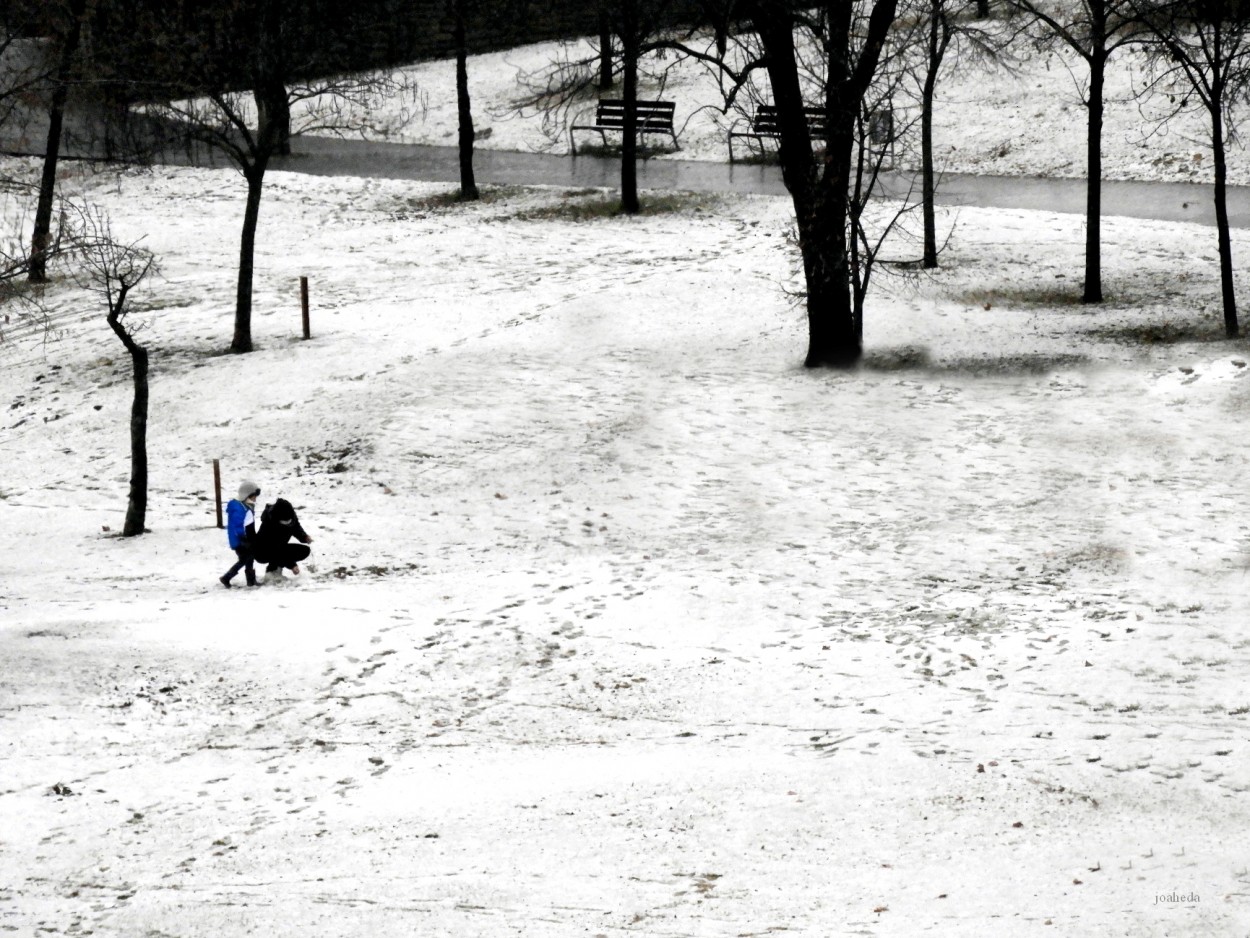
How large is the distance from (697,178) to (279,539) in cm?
1866

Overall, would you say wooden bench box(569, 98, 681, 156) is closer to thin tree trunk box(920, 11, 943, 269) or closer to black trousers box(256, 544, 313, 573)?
thin tree trunk box(920, 11, 943, 269)

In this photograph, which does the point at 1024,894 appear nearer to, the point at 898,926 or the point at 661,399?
the point at 898,926

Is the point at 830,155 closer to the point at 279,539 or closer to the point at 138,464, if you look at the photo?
the point at 279,539

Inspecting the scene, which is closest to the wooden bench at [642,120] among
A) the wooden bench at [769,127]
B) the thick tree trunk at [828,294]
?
the wooden bench at [769,127]

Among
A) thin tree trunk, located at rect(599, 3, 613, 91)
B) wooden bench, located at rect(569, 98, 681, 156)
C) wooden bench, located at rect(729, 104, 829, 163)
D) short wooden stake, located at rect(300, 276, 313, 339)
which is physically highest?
thin tree trunk, located at rect(599, 3, 613, 91)

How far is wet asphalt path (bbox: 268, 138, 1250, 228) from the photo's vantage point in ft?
89.8

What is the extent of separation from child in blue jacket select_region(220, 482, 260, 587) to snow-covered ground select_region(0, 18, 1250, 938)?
332 millimetres

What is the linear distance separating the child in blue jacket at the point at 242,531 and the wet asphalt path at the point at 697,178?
13501 millimetres

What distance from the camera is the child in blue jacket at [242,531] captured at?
14891mm

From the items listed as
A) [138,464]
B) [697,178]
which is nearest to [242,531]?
[138,464]

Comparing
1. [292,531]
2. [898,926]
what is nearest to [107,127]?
[292,531]

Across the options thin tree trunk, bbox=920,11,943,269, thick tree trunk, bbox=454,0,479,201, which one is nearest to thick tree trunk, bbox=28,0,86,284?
thick tree trunk, bbox=454,0,479,201

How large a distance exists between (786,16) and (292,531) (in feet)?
31.2

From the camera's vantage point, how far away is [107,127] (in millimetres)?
34906
